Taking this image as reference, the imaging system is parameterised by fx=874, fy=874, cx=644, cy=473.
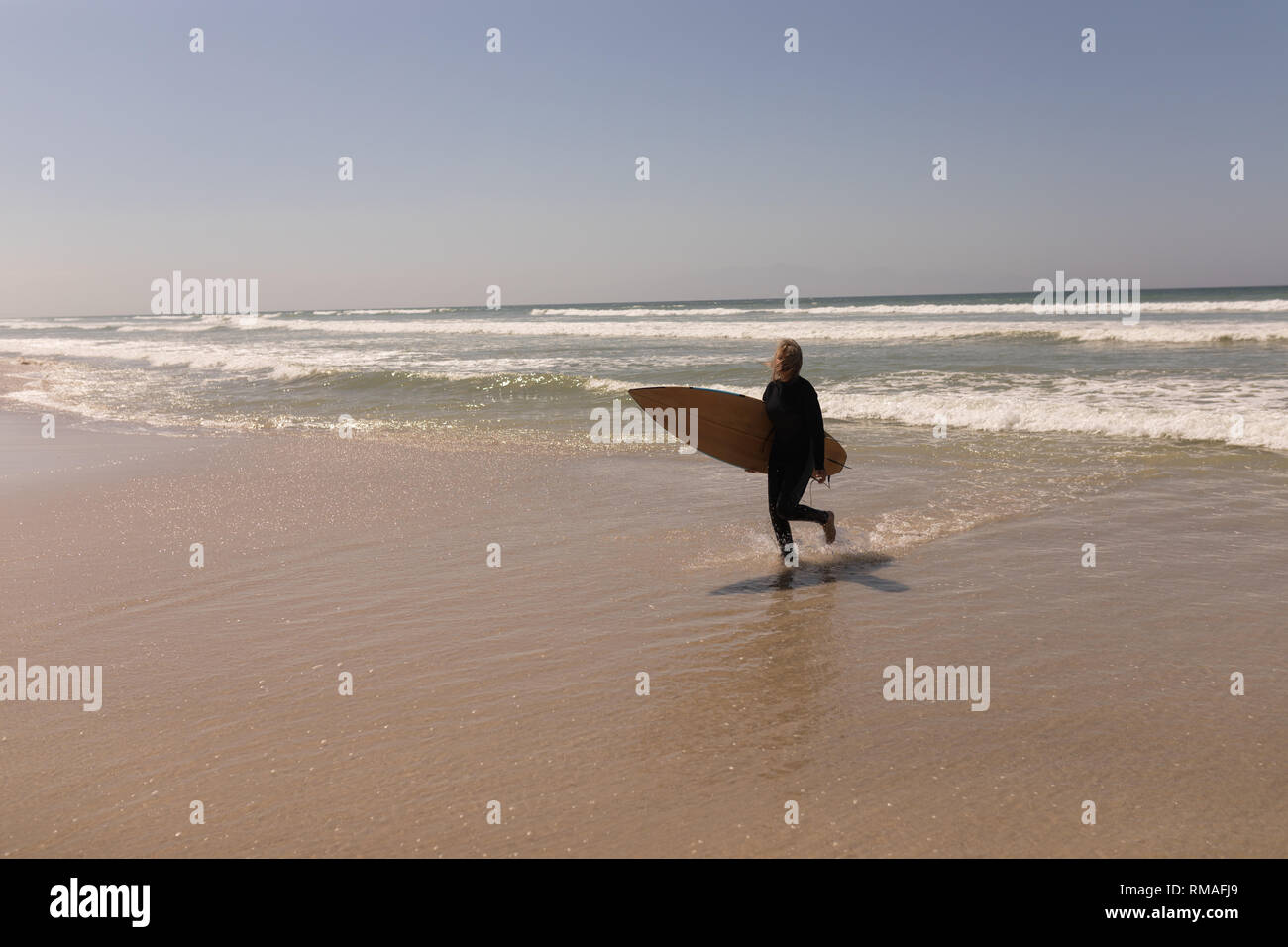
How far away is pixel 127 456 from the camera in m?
10.1

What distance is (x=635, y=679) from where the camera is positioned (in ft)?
13.1

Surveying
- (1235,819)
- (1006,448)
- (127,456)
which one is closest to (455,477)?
(127,456)

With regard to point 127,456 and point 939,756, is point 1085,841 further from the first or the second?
point 127,456

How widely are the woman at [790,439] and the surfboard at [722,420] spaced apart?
0.75 metres

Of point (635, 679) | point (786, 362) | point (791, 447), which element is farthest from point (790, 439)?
point (635, 679)

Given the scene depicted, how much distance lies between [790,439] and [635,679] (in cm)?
251

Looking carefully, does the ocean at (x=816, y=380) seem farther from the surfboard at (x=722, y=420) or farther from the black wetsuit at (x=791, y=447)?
the black wetsuit at (x=791, y=447)

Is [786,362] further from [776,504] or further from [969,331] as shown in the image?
[969,331]

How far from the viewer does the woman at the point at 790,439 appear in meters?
5.89

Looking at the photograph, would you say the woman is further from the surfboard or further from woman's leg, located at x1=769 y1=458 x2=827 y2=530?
the surfboard

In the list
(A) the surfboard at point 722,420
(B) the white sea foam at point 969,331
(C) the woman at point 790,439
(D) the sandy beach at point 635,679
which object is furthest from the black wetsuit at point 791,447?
(B) the white sea foam at point 969,331

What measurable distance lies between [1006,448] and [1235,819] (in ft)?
23.9

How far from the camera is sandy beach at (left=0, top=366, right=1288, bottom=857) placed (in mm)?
2855

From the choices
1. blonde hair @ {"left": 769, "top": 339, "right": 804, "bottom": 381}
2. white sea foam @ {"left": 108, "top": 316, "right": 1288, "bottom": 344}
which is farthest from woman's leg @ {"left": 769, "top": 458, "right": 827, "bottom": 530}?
white sea foam @ {"left": 108, "top": 316, "right": 1288, "bottom": 344}
